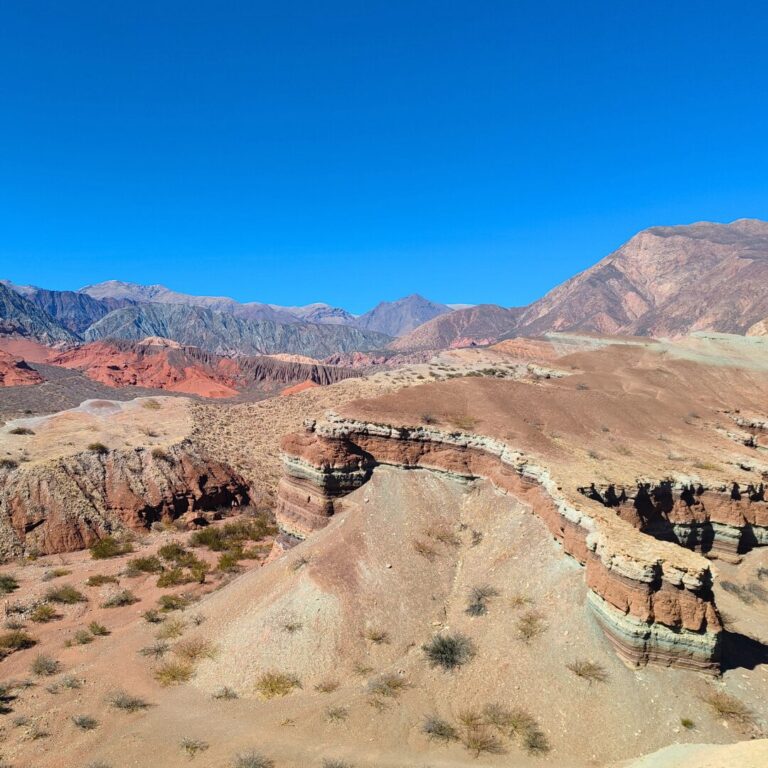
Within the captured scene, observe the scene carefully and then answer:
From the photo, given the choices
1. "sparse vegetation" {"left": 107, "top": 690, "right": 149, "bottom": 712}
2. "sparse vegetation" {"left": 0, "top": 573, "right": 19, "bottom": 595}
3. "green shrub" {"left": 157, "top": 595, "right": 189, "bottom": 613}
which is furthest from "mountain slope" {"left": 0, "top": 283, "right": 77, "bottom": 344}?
"sparse vegetation" {"left": 107, "top": 690, "right": 149, "bottom": 712}

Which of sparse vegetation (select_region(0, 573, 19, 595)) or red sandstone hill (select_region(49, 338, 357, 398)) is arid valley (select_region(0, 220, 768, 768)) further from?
red sandstone hill (select_region(49, 338, 357, 398))

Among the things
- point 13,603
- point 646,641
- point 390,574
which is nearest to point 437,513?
point 390,574

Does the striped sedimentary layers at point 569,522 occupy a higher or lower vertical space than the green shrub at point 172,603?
higher

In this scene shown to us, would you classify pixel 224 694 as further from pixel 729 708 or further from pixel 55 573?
pixel 55 573

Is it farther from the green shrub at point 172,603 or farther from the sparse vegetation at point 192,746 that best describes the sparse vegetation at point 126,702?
the green shrub at point 172,603

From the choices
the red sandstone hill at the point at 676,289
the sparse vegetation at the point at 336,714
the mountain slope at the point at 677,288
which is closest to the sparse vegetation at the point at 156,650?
the sparse vegetation at the point at 336,714
